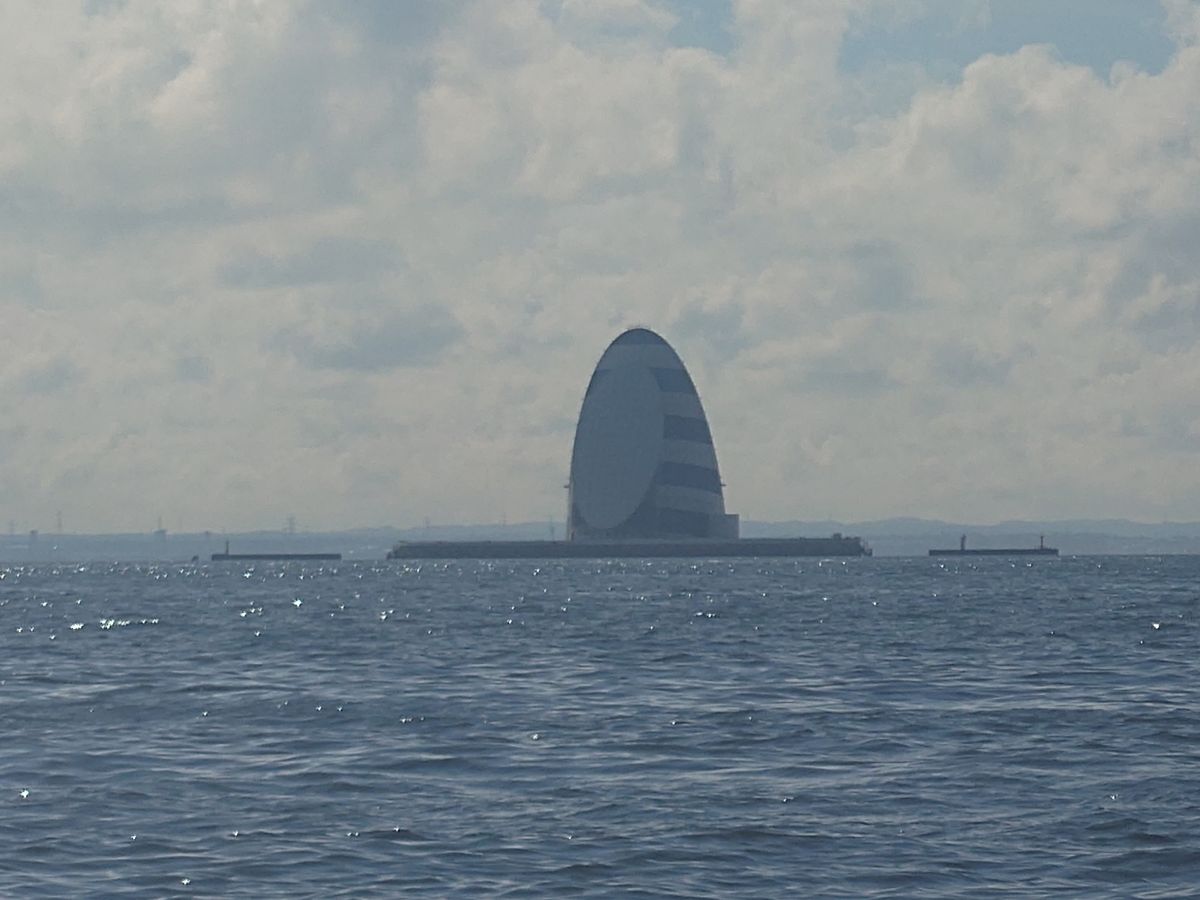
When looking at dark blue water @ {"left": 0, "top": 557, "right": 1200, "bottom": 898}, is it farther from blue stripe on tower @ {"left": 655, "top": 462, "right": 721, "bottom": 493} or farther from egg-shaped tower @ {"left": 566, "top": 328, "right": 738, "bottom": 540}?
blue stripe on tower @ {"left": 655, "top": 462, "right": 721, "bottom": 493}

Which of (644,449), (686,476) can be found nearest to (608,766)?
(644,449)

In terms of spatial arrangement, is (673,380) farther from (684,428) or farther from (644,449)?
(644,449)

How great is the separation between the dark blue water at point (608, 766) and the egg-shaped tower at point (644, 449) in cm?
13400

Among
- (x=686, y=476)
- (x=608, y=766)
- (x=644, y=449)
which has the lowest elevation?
(x=608, y=766)

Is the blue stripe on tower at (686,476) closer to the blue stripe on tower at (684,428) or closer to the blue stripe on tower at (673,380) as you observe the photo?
the blue stripe on tower at (684,428)

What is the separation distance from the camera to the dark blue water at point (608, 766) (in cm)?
1759

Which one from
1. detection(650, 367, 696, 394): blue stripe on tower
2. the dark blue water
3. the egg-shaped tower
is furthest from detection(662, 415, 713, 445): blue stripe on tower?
the dark blue water

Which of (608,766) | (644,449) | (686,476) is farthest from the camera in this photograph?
(686,476)

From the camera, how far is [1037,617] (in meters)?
60.8

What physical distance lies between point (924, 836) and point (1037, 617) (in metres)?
43.2

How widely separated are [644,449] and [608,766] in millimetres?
160712

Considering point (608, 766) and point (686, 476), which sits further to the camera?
point (686, 476)

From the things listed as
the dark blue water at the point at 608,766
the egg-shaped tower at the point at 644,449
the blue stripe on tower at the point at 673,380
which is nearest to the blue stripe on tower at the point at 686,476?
the egg-shaped tower at the point at 644,449

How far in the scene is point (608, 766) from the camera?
23766 millimetres
